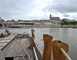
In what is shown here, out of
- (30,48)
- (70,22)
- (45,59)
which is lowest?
(70,22)

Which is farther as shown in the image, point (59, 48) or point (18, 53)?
point (18, 53)

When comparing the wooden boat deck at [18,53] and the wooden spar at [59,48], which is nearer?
the wooden spar at [59,48]

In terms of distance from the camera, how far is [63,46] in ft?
10.6

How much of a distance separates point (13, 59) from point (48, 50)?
2763 mm

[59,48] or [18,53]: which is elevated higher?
[59,48]

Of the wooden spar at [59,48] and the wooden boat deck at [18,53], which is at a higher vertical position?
the wooden spar at [59,48]

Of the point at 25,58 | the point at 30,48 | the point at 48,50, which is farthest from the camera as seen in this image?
the point at 30,48

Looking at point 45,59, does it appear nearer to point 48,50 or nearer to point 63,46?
point 48,50

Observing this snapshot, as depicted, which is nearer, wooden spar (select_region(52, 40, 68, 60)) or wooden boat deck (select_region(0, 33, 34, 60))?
wooden spar (select_region(52, 40, 68, 60))

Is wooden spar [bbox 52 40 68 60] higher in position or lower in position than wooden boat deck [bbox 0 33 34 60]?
higher

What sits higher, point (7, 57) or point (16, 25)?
point (7, 57)

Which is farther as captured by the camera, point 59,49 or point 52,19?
point 52,19

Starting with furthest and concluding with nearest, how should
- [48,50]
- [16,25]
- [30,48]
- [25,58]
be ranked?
[16,25], [30,48], [25,58], [48,50]

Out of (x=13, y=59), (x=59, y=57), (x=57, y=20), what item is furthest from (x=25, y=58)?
(x=57, y=20)
